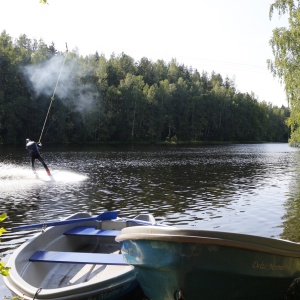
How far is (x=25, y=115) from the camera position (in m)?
74.8

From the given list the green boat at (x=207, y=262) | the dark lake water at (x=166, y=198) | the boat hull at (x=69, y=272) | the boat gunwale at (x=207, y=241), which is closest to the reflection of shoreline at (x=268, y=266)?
the green boat at (x=207, y=262)

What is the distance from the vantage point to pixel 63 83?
3093 inches

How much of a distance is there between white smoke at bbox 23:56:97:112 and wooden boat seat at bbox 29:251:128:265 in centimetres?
7094

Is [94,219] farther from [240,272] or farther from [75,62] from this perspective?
[75,62]

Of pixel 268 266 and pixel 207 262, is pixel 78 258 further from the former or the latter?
pixel 268 266

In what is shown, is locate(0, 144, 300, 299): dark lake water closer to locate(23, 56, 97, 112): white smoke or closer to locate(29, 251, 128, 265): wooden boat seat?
locate(29, 251, 128, 265): wooden boat seat

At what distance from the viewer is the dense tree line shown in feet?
245

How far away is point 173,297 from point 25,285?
230 centimetres

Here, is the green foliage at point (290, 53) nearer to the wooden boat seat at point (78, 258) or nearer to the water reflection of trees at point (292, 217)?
the water reflection of trees at point (292, 217)

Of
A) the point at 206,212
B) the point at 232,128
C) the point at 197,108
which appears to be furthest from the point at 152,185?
the point at 232,128

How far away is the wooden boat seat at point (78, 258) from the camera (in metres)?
7.10

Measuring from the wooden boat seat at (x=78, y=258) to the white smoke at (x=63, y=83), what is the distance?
233 feet

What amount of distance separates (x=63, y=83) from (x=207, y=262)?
76458 millimetres

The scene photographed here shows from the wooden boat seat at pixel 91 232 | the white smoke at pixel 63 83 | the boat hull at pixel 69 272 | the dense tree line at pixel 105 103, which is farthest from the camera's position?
the white smoke at pixel 63 83
